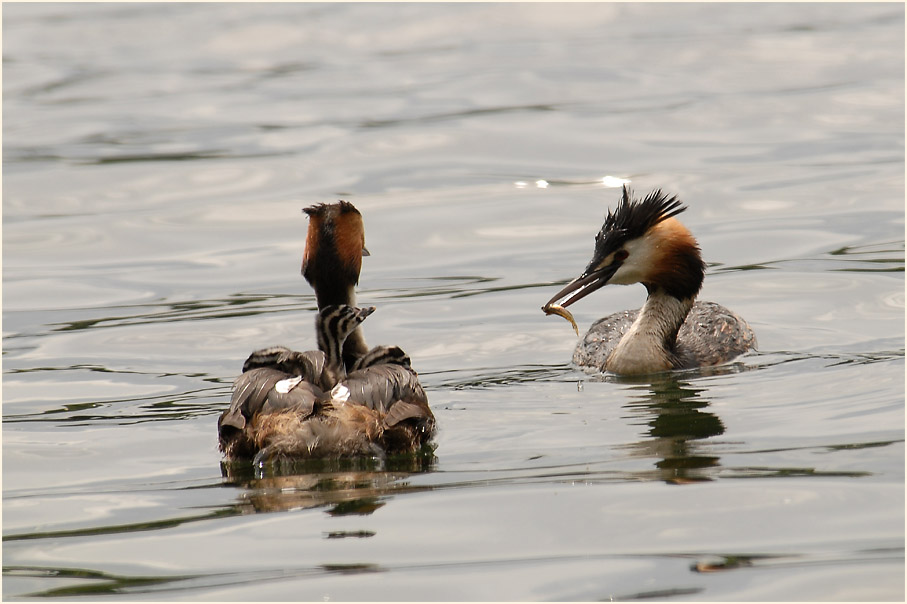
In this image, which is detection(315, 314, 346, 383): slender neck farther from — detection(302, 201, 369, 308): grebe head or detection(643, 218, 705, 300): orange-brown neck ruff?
detection(643, 218, 705, 300): orange-brown neck ruff

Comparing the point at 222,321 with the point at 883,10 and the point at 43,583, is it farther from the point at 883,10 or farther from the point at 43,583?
the point at 883,10

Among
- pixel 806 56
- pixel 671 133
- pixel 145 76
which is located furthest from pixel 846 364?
pixel 145 76

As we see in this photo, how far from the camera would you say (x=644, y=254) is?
10180 millimetres

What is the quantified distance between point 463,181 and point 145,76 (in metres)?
11.1

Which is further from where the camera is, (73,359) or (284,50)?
(284,50)

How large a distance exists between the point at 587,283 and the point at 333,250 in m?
2.32

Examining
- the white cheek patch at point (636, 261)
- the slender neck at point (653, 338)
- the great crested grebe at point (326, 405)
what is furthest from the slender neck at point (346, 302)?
the white cheek patch at point (636, 261)

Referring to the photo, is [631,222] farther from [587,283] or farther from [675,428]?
[675,428]

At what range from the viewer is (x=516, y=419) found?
8.30 m

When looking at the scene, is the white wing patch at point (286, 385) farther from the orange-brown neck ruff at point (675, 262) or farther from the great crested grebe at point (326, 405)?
the orange-brown neck ruff at point (675, 262)

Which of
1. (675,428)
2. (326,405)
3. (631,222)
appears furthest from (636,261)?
(326,405)

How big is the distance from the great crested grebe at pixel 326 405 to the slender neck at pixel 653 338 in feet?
7.61

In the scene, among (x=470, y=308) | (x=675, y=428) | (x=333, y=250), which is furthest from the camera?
(x=470, y=308)

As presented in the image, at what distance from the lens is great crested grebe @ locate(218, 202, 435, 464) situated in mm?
7172
